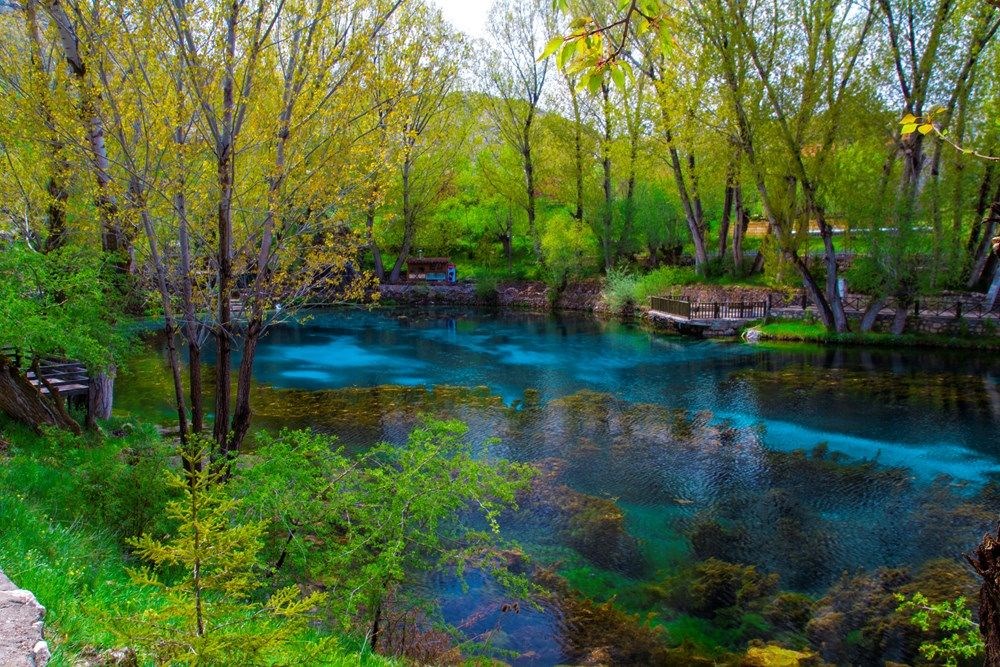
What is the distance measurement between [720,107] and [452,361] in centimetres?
1394

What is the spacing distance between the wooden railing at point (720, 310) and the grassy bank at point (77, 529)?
24800 millimetres

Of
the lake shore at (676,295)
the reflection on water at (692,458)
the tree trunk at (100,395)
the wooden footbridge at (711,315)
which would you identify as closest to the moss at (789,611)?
the reflection on water at (692,458)

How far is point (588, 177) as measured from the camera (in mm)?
41844

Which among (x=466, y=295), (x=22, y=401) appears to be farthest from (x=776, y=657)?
(x=466, y=295)

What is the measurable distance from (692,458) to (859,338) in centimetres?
1546

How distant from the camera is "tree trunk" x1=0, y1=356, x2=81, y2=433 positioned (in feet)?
34.0

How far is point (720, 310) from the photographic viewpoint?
30859 mm

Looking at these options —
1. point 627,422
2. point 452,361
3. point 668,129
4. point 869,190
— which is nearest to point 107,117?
point 627,422

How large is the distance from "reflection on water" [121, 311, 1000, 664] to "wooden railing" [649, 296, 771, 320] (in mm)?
2991

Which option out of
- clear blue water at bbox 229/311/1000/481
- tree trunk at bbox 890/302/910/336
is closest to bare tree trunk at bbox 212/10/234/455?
clear blue water at bbox 229/311/1000/481

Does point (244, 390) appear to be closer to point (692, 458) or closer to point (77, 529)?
point (77, 529)

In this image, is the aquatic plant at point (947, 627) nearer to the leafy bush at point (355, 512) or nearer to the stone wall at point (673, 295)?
the leafy bush at point (355, 512)

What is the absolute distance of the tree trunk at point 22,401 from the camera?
10352 mm

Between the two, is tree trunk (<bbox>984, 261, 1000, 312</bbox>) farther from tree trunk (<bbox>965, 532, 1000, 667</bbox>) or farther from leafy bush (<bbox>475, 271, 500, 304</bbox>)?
tree trunk (<bbox>965, 532, 1000, 667</bbox>)
